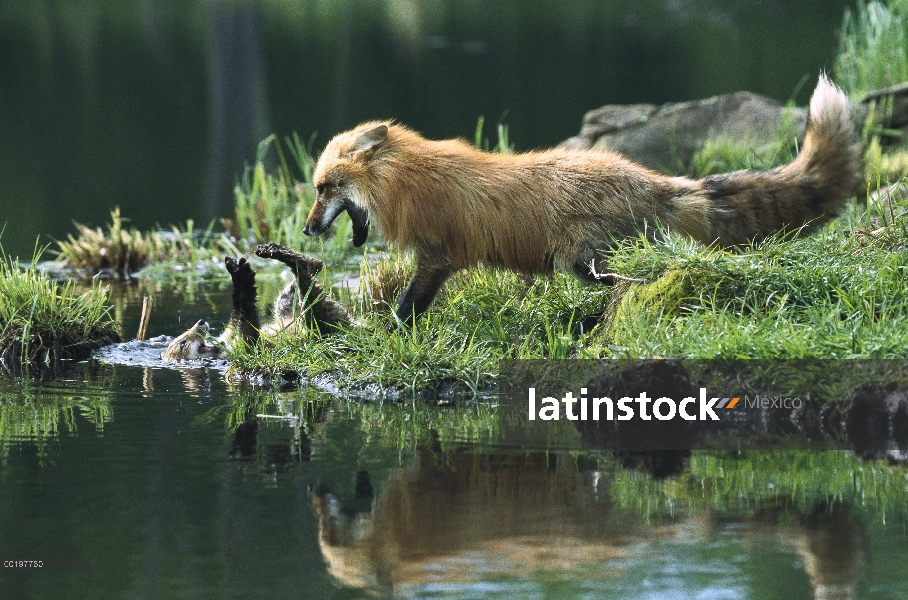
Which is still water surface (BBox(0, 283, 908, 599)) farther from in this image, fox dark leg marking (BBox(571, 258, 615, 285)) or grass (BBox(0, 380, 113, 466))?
fox dark leg marking (BBox(571, 258, 615, 285))

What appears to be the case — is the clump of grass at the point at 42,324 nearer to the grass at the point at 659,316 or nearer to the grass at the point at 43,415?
the grass at the point at 43,415

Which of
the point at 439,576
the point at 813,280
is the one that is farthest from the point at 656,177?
the point at 439,576

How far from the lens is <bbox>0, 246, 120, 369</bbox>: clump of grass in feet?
30.5

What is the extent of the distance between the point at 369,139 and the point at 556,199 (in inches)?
51.7

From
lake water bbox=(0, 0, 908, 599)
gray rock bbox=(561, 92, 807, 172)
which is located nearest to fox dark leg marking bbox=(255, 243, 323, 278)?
lake water bbox=(0, 0, 908, 599)

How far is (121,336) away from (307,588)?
5491 mm

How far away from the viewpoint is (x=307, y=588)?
4.96 m

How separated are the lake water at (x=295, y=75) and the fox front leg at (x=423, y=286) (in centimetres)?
724

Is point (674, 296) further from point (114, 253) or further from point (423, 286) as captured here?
point (114, 253)

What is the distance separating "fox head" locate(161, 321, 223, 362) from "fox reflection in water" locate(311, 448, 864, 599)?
3.35 m

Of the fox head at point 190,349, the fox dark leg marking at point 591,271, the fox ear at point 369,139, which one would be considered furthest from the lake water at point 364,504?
the fox ear at point 369,139

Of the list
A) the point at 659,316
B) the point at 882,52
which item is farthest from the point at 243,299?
the point at 882,52

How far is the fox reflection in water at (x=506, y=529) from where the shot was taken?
16.6 feet

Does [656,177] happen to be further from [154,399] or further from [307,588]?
[307,588]
